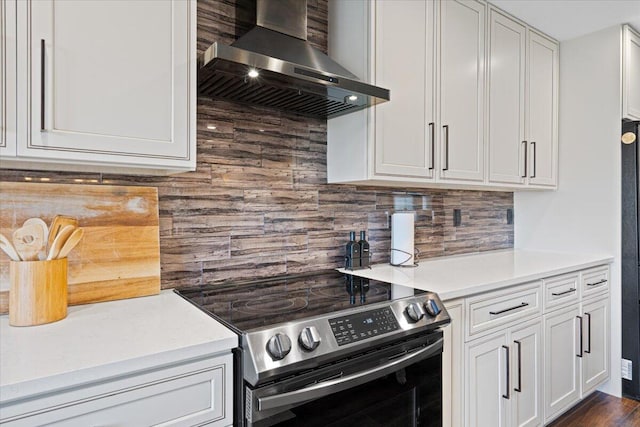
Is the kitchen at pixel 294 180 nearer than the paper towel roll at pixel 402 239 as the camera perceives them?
Yes

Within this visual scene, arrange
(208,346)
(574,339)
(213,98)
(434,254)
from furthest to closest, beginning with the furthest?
(434,254)
(574,339)
(213,98)
(208,346)

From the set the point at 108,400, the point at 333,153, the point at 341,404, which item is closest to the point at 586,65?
the point at 333,153

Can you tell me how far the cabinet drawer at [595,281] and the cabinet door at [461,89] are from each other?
913mm

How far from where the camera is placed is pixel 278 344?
41.1 inches

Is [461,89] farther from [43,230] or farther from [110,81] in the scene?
[43,230]

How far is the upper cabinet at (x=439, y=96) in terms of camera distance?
1.79m

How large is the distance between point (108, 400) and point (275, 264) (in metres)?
1.02

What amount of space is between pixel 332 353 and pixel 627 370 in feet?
8.21

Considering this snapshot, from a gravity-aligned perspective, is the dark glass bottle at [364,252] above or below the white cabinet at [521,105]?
below

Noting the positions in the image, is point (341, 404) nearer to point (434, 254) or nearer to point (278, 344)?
point (278, 344)

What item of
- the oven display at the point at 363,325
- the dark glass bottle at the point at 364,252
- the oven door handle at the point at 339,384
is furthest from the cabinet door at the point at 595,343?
the oven display at the point at 363,325

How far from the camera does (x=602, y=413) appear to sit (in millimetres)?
2367

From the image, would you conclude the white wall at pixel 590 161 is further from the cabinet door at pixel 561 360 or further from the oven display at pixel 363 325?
the oven display at pixel 363 325

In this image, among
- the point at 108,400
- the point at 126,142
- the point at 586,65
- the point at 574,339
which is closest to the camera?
the point at 108,400
